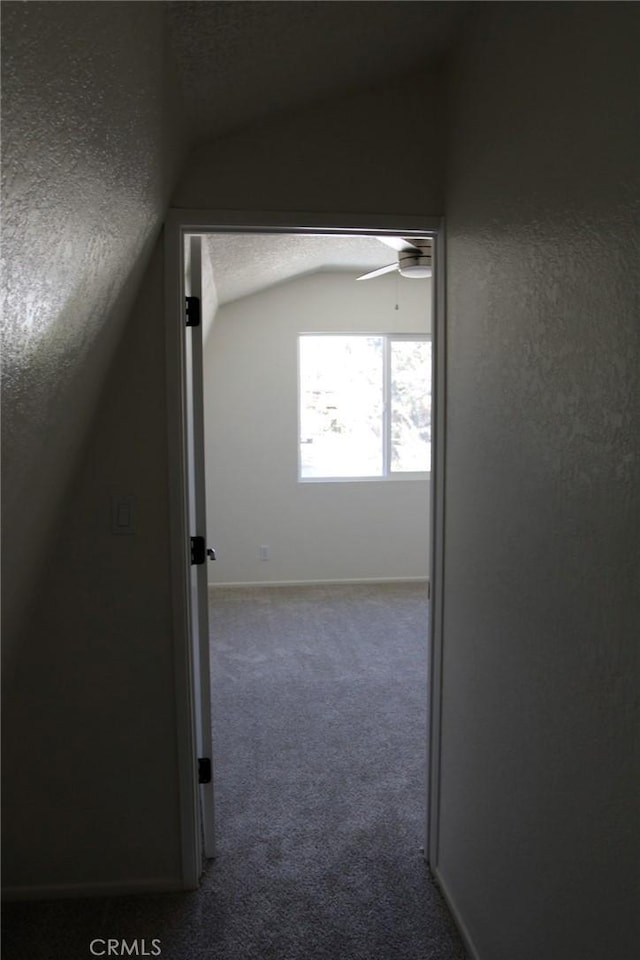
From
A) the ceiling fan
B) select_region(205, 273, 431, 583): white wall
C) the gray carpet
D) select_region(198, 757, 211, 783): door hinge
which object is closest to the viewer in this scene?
the gray carpet

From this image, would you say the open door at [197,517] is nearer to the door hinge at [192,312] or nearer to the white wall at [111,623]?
the door hinge at [192,312]

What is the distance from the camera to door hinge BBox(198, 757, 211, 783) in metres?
2.23

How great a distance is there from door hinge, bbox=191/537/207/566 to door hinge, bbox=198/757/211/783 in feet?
2.16

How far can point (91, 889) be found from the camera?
2.12 m

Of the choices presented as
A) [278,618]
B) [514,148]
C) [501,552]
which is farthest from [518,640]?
[278,618]

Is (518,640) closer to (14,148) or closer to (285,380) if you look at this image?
(14,148)

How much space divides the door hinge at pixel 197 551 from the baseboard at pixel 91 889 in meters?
1.00

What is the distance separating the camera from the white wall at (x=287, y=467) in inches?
212

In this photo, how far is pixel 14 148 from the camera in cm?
76

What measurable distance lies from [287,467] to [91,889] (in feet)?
12.1

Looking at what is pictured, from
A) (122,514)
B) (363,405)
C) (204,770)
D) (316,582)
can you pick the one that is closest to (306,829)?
(204,770)

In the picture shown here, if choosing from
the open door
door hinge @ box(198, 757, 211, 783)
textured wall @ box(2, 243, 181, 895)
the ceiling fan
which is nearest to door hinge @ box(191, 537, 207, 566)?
the open door

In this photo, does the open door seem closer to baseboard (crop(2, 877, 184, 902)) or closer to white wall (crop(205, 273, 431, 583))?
baseboard (crop(2, 877, 184, 902))

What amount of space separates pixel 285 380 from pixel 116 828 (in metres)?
3.84
